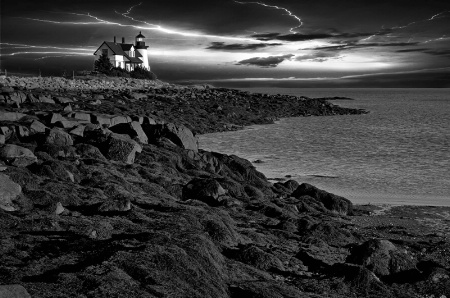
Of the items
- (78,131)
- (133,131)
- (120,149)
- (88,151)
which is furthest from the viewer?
(133,131)

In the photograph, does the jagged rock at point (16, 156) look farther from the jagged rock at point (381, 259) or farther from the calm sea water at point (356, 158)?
the calm sea water at point (356, 158)

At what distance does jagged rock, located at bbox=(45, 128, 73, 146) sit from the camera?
13281 millimetres

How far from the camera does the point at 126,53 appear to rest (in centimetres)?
9638

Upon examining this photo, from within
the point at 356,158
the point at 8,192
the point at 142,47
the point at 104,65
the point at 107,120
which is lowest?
the point at 356,158

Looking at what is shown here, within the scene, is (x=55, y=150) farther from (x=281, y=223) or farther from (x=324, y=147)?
(x=324, y=147)

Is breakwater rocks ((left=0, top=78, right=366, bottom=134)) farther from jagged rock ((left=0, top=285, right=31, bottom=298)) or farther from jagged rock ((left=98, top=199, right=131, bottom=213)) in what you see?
jagged rock ((left=0, top=285, right=31, bottom=298))

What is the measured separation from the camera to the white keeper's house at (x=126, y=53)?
92.0 metres

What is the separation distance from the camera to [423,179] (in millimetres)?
19141

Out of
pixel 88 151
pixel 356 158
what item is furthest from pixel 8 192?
pixel 356 158

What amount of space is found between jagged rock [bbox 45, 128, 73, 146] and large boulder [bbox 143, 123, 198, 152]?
15.1ft

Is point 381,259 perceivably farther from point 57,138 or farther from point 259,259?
point 57,138

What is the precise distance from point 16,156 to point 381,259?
782 centimetres

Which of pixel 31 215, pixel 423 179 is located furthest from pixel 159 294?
pixel 423 179

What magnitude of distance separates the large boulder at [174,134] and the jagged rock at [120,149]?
3.43 metres
